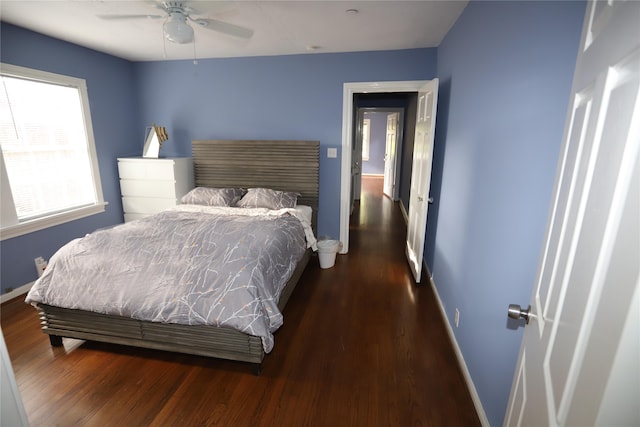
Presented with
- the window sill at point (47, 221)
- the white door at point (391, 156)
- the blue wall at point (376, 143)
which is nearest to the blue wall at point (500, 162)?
the window sill at point (47, 221)

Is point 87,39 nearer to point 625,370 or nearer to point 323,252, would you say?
point 323,252

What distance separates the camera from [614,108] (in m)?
0.55

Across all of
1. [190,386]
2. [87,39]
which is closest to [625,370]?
[190,386]

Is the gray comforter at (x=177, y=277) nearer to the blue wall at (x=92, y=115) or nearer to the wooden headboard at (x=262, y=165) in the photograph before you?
the blue wall at (x=92, y=115)

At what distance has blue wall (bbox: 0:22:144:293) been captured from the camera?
2.80 m

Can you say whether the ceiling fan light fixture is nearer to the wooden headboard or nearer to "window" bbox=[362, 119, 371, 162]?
the wooden headboard

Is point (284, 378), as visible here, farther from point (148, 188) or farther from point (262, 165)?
point (148, 188)

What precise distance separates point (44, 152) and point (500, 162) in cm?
404

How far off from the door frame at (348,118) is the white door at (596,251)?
2953 mm

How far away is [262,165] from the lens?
390cm

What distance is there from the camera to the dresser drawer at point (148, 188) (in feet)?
12.6

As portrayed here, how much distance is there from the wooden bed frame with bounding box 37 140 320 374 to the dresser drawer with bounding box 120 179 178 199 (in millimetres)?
400

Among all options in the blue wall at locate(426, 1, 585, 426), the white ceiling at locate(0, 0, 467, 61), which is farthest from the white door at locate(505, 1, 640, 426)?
the white ceiling at locate(0, 0, 467, 61)

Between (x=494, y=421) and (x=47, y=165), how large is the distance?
427 centimetres
